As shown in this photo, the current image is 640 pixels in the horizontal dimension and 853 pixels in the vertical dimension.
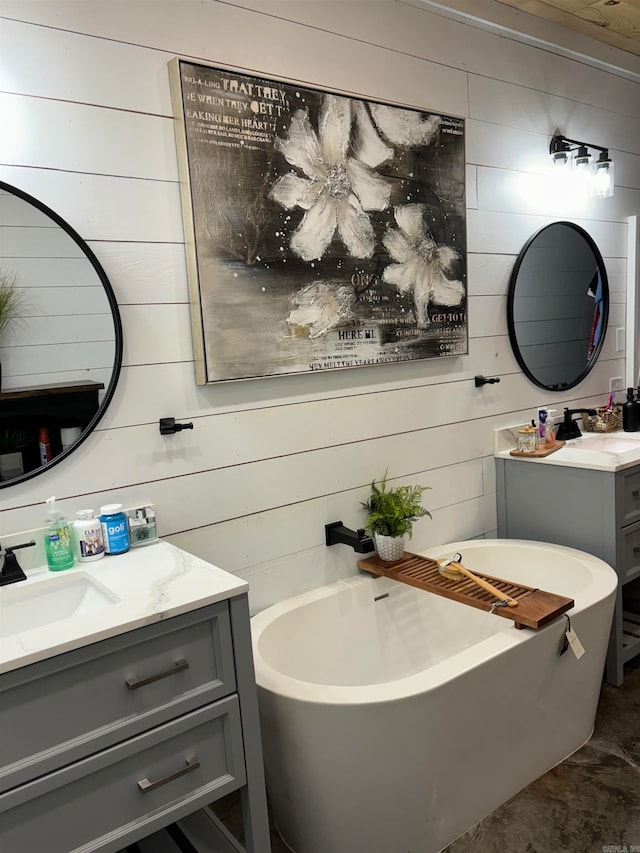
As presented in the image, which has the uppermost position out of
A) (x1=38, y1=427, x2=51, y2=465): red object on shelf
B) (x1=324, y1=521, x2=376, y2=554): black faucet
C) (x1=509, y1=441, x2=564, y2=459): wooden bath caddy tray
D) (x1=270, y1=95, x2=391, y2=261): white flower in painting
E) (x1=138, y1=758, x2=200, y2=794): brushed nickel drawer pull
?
(x1=270, y1=95, x2=391, y2=261): white flower in painting

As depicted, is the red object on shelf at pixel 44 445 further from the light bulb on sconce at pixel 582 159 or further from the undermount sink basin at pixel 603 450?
the light bulb on sconce at pixel 582 159

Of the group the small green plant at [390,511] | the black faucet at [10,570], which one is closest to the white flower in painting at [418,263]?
the small green plant at [390,511]

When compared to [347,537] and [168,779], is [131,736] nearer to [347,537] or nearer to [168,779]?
[168,779]

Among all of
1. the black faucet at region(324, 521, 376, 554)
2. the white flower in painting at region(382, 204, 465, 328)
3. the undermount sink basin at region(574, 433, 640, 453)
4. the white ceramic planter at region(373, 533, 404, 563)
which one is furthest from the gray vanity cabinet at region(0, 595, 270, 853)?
the undermount sink basin at region(574, 433, 640, 453)

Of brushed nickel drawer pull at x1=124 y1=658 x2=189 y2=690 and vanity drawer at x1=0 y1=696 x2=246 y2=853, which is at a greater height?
brushed nickel drawer pull at x1=124 y1=658 x2=189 y2=690

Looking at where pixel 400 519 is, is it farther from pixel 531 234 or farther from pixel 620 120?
pixel 620 120


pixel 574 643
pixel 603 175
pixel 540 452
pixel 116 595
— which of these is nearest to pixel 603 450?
pixel 540 452

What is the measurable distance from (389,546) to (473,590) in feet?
1.11

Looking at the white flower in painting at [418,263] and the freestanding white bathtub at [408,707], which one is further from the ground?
the white flower in painting at [418,263]

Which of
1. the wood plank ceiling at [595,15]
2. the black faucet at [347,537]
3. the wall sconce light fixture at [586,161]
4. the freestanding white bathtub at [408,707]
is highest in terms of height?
the wood plank ceiling at [595,15]

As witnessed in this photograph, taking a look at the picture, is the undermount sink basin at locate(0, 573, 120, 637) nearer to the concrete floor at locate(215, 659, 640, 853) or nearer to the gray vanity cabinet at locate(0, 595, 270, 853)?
the gray vanity cabinet at locate(0, 595, 270, 853)

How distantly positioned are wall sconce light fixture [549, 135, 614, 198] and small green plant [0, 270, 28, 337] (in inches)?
88.8

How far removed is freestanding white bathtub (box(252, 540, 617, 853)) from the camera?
5.14 ft

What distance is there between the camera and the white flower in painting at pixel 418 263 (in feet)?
7.42
